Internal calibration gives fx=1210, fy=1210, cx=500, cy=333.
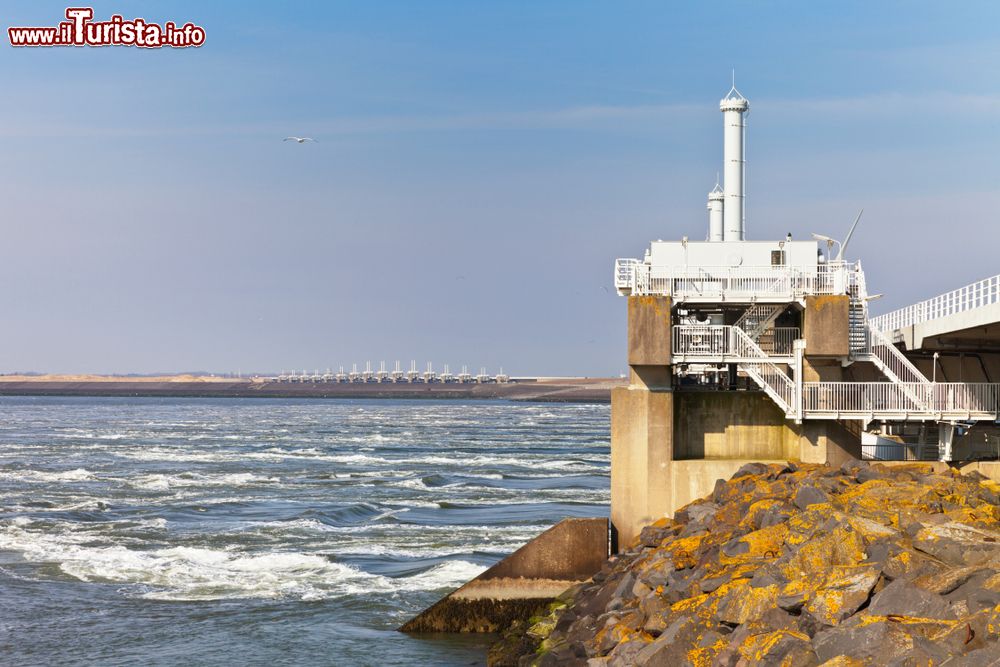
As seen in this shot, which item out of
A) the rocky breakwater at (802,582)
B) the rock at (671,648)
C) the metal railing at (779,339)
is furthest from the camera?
the metal railing at (779,339)

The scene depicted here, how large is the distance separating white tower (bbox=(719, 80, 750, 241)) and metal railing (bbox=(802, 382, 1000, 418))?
8212 mm

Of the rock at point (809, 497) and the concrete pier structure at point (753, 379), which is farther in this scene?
the concrete pier structure at point (753, 379)

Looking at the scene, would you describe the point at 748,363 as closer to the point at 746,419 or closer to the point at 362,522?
the point at 746,419

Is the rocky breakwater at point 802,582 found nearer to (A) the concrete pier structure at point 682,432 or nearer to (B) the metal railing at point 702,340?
(A) the concrete pier structure at point 682,432

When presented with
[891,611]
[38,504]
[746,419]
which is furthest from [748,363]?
[38,504]

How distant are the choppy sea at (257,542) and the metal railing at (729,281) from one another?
8.13 meters

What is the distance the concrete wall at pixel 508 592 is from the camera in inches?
888

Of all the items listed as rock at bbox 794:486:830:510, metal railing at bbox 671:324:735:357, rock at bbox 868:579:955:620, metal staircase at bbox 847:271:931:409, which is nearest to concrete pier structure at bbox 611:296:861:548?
metal railing at bbox 671:324:735:357

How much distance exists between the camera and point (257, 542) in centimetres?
3428

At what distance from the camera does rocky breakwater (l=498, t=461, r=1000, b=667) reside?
1203 centimetres

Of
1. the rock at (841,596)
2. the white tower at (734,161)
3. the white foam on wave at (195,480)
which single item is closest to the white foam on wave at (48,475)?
the white foam on wave at (195,480)

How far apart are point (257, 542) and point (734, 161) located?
55.5 ft

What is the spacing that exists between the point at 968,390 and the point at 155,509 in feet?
93.0

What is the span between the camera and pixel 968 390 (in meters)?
24.1
